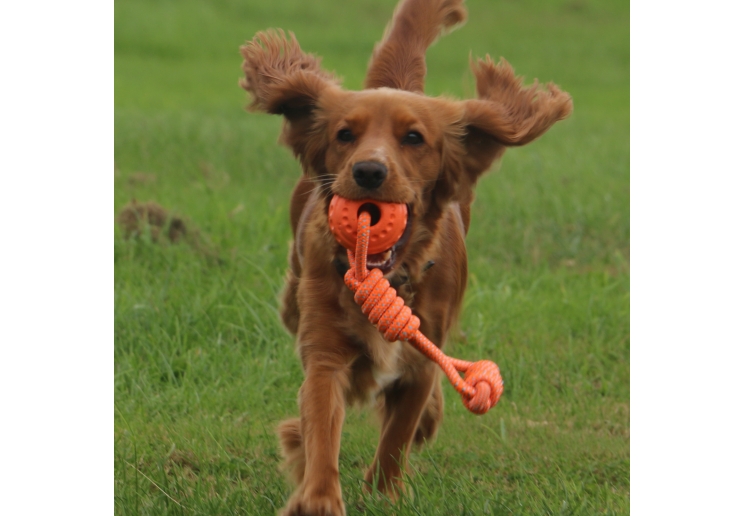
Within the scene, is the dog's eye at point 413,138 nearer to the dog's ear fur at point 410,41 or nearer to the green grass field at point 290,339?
the dog's ear fur at point 410,41

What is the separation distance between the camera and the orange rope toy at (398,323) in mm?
2736

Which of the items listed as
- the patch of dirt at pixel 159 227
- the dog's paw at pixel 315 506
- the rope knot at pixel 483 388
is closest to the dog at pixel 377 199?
the dog's paw at pixel 315 506

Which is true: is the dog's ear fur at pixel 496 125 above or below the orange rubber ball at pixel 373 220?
above

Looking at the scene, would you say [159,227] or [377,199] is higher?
[377,199]

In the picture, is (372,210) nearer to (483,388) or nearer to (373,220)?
(373,220)

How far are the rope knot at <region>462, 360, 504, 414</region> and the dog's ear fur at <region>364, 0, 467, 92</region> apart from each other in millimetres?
1531

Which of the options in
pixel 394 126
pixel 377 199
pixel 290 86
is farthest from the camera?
pixel 290 86

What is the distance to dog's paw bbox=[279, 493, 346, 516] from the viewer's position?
106 inches

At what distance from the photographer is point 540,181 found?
7758mm

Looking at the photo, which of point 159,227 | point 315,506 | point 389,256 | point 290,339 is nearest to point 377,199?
point 389,256

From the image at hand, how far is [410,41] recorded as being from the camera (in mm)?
4051

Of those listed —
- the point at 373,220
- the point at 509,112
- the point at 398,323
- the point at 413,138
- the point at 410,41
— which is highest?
the point at 410,41

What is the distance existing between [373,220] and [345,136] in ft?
1.04

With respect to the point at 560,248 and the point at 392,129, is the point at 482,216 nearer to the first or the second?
the point at 560,248
